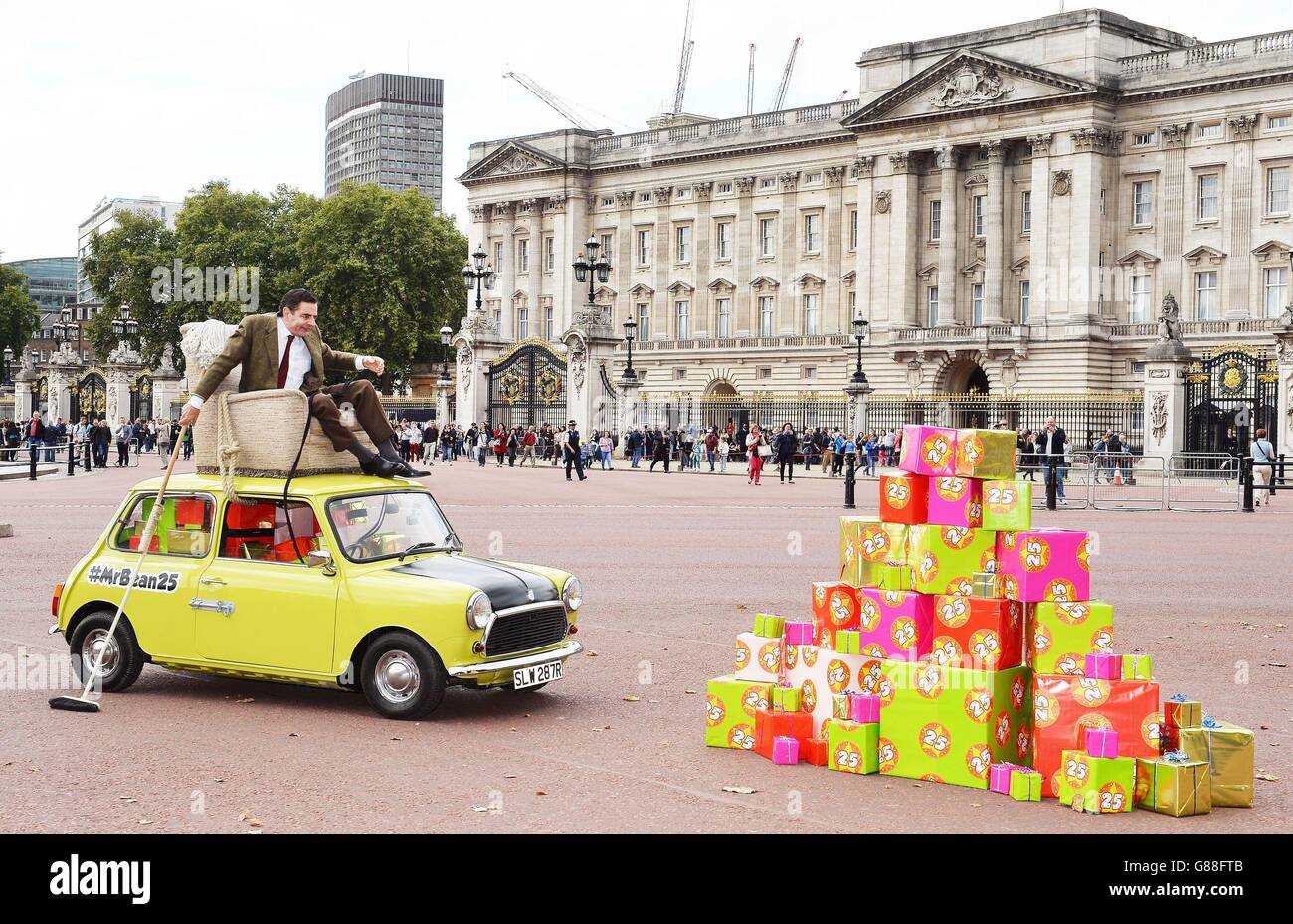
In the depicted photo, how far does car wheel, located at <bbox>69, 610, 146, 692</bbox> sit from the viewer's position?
388 inches

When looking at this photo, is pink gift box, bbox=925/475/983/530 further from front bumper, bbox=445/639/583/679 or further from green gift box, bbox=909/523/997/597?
front bumper, bbox=445/639/583/679

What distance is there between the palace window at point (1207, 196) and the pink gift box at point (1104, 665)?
59.0m

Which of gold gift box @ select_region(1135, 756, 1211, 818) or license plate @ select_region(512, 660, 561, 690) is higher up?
license plate @ select_region(512, 660, 561, 690)

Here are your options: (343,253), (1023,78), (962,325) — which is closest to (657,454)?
(962,325)

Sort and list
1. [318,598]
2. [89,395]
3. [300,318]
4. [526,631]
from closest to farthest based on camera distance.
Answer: [318,598] → [526,631] → [300,318] → [89,395]

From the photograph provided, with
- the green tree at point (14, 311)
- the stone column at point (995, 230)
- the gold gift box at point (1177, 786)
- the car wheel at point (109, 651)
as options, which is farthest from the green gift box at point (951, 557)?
the green tree at point (14, 311)

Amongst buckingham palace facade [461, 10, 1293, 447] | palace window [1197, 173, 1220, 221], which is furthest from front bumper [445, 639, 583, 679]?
palace window [1197, 173, 1220, 221]

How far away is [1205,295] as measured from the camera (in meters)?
62.5

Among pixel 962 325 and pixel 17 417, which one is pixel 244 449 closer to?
pixel 962 325

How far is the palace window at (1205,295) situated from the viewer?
204 feet

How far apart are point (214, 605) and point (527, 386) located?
43.1 meters

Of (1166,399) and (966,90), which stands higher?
(966,90)

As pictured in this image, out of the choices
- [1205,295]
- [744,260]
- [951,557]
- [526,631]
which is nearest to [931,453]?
[951,557]

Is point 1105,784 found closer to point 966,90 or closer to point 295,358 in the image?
point 295,358
